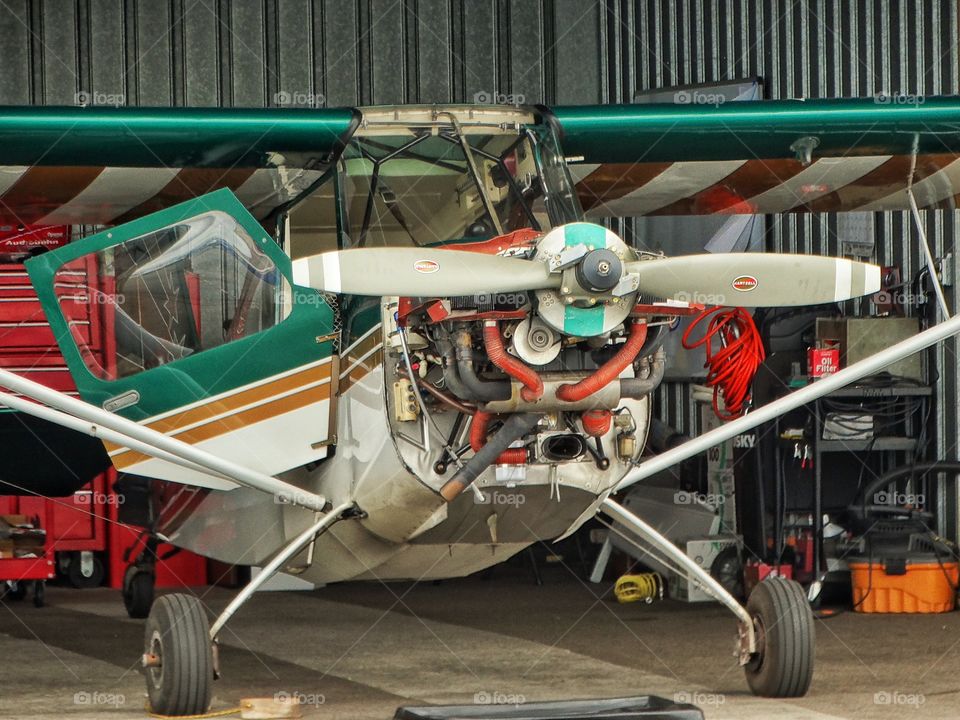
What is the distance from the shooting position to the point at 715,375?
8.16 m

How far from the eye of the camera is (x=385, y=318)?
5.02 m

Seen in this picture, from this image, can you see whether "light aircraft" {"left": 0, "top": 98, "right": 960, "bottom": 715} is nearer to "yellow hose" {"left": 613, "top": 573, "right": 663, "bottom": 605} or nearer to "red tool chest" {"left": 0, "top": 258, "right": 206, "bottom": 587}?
"red tool chest" {"left": 0, "top": 258, "right": 206, "bottom": 587}

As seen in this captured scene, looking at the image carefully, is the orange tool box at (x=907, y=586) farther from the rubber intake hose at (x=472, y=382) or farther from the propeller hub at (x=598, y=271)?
the propeller hub at (x=598, y=271)

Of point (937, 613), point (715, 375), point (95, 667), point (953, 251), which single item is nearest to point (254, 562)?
point (95, 667)

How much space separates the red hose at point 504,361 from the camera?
461cm

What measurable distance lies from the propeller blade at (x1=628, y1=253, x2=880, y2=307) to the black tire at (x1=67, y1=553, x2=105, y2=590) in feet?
21.6

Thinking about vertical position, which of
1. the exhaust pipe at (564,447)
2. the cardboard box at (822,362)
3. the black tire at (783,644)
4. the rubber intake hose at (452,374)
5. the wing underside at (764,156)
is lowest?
the black tire at (783,644)

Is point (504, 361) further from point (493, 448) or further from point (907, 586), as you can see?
point (907, 586)

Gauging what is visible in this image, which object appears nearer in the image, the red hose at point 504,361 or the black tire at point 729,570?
the red hose at point 504,361

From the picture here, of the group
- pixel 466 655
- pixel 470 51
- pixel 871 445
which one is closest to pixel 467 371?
pixel 466 655

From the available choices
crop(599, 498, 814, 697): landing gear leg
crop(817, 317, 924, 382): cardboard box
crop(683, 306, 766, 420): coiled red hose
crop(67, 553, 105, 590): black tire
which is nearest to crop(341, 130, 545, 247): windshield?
crop(599, 498, 814, 697): landing gear leg

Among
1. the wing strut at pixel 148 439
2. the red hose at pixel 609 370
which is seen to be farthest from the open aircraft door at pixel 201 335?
the red hose at pixel 609 370

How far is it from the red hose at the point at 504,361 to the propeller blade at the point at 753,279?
0.45 m

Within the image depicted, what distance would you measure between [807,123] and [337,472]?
262cm
